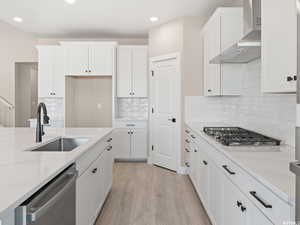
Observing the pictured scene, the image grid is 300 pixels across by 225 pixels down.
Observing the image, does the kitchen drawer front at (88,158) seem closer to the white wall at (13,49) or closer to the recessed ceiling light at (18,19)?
the recessed ceiling light at (18,19)

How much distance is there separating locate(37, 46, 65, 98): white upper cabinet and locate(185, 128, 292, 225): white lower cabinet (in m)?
3.65

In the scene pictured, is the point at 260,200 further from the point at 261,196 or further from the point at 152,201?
the point at 152,201

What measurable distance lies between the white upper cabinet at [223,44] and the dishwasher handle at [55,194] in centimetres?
243

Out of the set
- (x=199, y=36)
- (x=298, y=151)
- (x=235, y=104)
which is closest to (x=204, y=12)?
(x=199, y=36)

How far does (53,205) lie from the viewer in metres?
1.25

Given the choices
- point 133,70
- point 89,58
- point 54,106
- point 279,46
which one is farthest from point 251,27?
point 54,106

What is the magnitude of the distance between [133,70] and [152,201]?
3041 mm

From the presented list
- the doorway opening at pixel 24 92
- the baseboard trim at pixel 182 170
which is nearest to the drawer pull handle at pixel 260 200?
the baseboard trim at pixel 182 170

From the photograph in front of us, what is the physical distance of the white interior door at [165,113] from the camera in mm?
4664

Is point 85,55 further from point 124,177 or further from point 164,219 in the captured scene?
point 164,219

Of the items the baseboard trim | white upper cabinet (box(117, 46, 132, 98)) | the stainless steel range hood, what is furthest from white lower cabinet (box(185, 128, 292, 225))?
white upper cabinet (box(117, 46, 132, 98))

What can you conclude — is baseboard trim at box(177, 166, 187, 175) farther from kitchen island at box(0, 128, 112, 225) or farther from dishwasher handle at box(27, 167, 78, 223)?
dishwasher handle at box(27, 167, 78, 223)

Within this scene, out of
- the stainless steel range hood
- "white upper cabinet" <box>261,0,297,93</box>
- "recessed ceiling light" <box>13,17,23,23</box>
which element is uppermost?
"recessed ceiling light" <box>13,17,23,23</box>

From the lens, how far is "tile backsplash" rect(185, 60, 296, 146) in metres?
2.19
